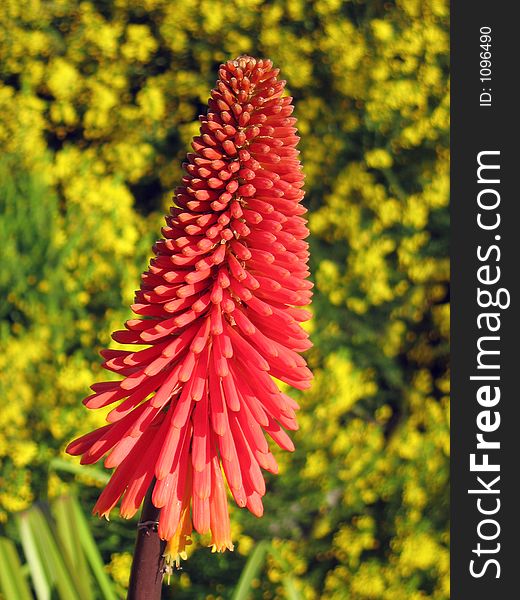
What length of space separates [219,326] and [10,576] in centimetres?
63

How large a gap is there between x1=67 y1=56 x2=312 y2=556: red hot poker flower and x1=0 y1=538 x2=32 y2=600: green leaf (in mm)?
192

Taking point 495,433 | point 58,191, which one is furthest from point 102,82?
point 495,433

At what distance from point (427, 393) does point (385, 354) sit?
13.7 inches

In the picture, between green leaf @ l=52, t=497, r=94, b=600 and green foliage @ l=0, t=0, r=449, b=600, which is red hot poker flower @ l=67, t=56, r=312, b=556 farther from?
green foliage @ l=0, t=0, r=449, b=600

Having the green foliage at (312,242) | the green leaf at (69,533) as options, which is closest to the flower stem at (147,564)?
the green leaf at (69,533)

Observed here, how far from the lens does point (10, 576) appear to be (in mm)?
1408

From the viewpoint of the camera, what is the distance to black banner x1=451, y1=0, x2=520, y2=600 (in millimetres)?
2861

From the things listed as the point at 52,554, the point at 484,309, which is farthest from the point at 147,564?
the point at 484,309

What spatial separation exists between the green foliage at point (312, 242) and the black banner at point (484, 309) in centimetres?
42

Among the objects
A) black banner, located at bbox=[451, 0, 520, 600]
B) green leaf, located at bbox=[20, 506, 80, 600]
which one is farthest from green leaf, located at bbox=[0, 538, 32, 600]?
black banner, located at bbox=[451, 0, 520, 600]

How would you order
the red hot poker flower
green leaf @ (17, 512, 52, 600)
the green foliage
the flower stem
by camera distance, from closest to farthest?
the flower stem < the red hot poker flower < green leaf @ (17, 512, 52, 600) < the green foliage

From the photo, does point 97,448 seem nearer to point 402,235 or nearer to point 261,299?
point 261,299

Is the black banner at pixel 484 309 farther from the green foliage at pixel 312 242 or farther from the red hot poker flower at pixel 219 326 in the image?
the red hot poker flower at pixel 219 326

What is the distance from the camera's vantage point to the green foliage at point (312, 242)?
316 cm
